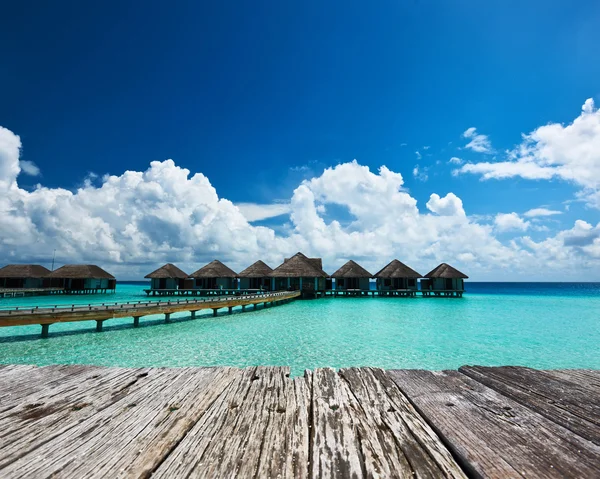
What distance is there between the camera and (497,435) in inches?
64.6

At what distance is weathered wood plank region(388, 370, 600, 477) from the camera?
4.43ft

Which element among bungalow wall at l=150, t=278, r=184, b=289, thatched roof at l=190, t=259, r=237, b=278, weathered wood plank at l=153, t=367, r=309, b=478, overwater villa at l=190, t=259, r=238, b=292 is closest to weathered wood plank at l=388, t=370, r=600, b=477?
weathered wood plank at l=153, t=367, r=309, b=478

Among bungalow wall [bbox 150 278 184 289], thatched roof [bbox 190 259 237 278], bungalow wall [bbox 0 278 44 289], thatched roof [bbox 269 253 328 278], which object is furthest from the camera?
bungalow wall [bbox 150 278 184 289]

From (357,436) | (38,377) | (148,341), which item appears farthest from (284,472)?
(148,341)

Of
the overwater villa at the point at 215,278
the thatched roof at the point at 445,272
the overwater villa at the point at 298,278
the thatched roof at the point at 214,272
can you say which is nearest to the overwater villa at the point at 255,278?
the overwater villa at the point at 215,278

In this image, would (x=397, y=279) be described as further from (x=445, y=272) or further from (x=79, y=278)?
(x=79, y=278)

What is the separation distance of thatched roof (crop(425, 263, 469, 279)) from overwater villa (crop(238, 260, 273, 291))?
25.0m

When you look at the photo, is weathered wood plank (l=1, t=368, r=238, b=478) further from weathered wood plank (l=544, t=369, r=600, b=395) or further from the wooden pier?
the wooden pier

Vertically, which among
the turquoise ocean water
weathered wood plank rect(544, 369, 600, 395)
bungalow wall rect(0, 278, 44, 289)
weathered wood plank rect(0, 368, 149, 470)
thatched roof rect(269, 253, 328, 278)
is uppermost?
thatched roof rect(269, 253, 328, 278)

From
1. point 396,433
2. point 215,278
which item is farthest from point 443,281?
point 396,433

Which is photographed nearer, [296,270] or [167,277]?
[296,270]

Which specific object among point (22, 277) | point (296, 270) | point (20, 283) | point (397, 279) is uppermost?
point (296, 270)

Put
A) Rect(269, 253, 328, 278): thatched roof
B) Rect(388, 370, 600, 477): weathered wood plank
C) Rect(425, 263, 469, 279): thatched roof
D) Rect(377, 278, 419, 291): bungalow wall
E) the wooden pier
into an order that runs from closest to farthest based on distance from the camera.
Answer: Rect(388, 370, 600, 477): weathered wood plank, the wooden pier, Rect(269, 253, 328, 278): thatched roof, Rect(425, 263, 469, 279): thatched roof, Rect(377, 278, 419, 291): bungalow wall

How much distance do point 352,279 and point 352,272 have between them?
130 cm
